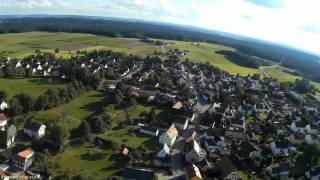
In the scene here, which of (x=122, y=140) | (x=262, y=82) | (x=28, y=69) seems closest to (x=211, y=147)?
(x=122, y=140)

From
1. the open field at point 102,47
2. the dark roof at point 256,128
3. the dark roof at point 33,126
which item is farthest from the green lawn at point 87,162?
the open field at point 102,47

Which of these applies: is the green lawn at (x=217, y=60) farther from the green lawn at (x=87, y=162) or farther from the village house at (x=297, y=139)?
the green lawn at (x=87, y=162)

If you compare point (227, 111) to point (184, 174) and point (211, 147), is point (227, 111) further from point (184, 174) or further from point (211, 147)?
point (184, 174)

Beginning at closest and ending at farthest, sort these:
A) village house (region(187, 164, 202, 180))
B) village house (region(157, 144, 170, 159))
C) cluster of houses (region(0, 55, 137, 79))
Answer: village house (region(187, 164, 202, 180)) → village house (region(157, 144, 170, 159)) → cluster of houses (region(0, 55, 137, 79))

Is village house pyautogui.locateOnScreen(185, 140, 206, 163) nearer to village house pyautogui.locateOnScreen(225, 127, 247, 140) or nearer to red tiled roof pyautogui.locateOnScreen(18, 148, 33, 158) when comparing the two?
Answer: village house pyautogui.locateOnScreen(225, 127, 247, 140)

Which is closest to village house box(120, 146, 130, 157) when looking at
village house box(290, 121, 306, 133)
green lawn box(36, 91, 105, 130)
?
green lawn box(36, 91, 105, 130)

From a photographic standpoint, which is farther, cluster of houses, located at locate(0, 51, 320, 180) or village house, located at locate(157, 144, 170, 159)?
village house, located at locate(157, 144, 170, 159)

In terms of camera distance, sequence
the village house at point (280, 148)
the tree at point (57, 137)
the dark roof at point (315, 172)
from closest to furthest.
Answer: the dark roof at point (315, 172) → the tree at point (57, 137) → the village house at point (280, 148)

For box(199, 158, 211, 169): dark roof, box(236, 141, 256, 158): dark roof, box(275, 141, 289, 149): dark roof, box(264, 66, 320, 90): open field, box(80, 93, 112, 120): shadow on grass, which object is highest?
box(275, 141, 289, 149): dark roof
